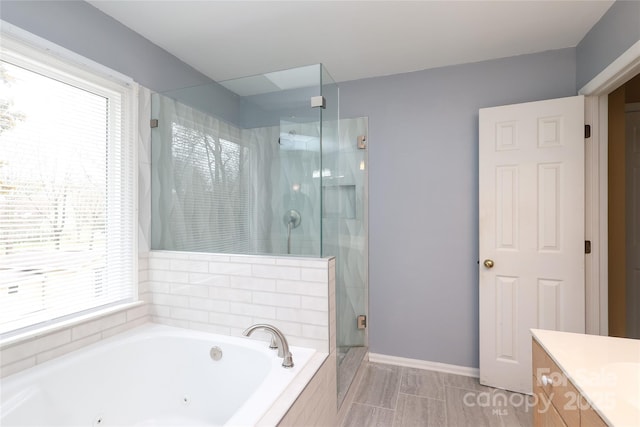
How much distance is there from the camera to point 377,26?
1.95 m

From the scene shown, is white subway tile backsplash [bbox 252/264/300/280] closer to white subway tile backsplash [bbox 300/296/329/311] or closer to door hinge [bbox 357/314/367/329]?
white subway tile backsplash [bbox 300/296/329/311]

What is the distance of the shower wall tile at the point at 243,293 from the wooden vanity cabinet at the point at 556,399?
0.97m

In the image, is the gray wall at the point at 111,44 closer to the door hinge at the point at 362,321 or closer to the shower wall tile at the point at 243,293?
the shower wall tile at the point at 243,293

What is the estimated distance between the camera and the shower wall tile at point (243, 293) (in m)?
1.72

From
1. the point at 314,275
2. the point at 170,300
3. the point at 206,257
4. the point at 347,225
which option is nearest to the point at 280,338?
the point at 314,275

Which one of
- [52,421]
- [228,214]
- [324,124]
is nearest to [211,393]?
[52,421]

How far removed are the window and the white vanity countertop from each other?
226cm

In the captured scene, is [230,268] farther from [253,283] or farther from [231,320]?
[231,320]

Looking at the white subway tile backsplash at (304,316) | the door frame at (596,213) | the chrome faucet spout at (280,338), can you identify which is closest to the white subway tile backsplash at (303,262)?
the white subway tile backsplash at (304,316)

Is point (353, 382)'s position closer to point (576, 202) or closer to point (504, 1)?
point (576, 202)

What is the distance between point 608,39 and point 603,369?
1.87m

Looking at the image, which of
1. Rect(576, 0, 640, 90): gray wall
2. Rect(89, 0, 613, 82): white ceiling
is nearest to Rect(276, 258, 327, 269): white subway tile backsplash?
Rect(89, 0, 613, 82): white ceiling

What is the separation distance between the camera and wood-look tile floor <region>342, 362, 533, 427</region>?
188cm

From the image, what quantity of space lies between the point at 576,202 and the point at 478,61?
4.16ft
